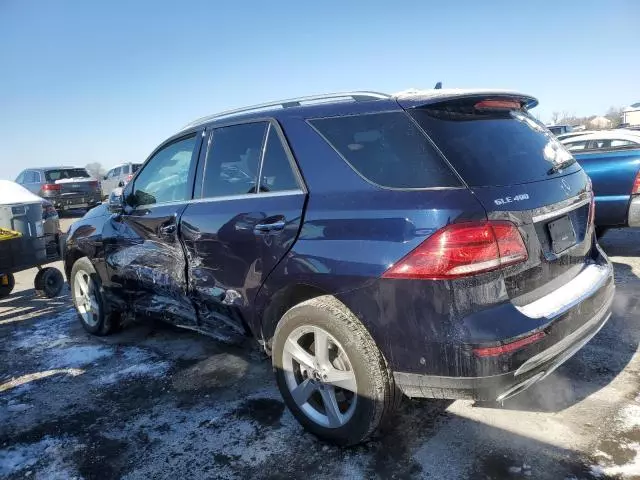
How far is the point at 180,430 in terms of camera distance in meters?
2.85

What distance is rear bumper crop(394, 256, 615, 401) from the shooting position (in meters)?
2.01

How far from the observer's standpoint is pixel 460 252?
2.01 m

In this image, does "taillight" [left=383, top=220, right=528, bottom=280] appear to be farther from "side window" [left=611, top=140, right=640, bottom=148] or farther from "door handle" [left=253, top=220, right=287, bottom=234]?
"side window" [left=611, top=140, right=640, bottom=148]

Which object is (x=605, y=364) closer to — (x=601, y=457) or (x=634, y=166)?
(x=601, y=457)

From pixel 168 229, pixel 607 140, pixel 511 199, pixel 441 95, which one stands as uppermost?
pixel 441 95

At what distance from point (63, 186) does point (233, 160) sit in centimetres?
1519

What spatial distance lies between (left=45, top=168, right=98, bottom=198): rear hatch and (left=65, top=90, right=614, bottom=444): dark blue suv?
586 inches

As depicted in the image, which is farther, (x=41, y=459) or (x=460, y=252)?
(x=41, y=459)

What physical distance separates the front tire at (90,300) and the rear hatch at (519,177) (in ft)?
11.4

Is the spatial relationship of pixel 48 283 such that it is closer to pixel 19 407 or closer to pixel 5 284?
pixel 5 284

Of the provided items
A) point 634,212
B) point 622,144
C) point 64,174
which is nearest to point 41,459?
point 634,212

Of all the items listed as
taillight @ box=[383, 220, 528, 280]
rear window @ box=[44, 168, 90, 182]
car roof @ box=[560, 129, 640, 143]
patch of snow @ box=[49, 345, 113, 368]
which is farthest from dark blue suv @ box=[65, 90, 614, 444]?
rear window @ box=[44, 168, 90, 182]

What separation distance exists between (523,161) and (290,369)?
168cm

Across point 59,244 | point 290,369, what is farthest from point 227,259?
point 59,244
